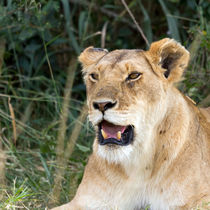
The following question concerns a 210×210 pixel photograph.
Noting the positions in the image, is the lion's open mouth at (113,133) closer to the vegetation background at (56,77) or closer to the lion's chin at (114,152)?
the lion's chin at (114,152)

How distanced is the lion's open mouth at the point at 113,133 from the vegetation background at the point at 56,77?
0.58 metres

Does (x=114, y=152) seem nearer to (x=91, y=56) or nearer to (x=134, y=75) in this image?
(x=134, y=75)

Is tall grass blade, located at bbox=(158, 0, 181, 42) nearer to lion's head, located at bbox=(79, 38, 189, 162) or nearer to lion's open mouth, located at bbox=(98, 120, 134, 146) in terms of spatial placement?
lion's head, located at bbox=(79, 38, 189, 162)

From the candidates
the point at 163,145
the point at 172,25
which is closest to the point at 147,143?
the point at 163,145

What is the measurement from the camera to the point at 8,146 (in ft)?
14.7

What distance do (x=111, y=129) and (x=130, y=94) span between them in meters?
0.22

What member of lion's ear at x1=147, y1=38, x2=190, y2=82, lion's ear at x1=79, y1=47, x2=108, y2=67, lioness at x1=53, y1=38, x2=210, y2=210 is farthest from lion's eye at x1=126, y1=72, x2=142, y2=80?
lion's ear at x1=79, y1=47, x2=108, y2=67

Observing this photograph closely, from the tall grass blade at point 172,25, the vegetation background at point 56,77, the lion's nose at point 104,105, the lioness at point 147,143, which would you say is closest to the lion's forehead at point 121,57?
the lioness at point 147,143

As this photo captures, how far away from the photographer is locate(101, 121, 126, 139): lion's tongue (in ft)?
9.35

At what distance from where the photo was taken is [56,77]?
5.72m

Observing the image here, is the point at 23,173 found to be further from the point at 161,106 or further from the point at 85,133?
the point at 161,106

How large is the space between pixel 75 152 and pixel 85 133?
1.23 ft

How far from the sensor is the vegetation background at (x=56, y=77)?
13.3 ft

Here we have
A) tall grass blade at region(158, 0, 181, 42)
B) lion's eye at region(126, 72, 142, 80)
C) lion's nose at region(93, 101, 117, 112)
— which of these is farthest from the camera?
tall grass blade at region(158, 0, 181, 42)
